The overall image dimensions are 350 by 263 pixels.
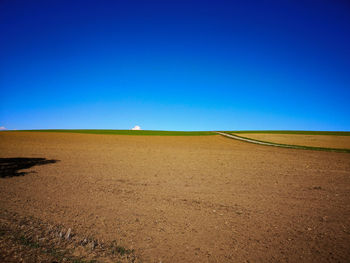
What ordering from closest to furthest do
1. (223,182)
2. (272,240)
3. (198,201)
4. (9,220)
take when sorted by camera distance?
(272,240) → (9,220) → (198,201) → (223,182)

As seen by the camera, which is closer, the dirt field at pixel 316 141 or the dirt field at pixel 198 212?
the dirt field at pixel 198 212

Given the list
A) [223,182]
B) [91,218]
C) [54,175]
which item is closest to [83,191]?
[91,218]

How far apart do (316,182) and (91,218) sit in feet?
36.9

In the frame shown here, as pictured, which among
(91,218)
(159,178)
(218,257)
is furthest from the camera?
(159,178)

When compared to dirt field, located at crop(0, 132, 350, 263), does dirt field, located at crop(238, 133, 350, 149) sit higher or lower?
higher

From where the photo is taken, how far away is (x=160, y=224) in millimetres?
5191

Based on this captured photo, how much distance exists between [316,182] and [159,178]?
872 cm

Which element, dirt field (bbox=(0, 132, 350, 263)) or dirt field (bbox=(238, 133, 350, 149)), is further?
dirt field (bbox=(238, 133, 350, 149))

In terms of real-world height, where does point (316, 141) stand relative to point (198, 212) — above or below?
above

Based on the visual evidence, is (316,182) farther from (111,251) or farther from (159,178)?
(111,251)

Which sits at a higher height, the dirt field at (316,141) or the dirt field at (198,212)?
the dirt field at (316,141)

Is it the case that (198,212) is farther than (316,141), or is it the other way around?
(316,141)

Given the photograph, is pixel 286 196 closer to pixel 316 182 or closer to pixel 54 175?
pixel 316 182

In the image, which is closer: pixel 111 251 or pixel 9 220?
pixel 111 251
